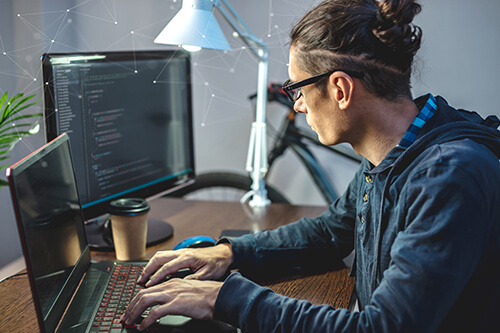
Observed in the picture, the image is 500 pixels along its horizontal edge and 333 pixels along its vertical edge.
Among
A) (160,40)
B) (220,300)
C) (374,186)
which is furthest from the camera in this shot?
(160,40)

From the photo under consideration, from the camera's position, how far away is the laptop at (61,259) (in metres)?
0.69

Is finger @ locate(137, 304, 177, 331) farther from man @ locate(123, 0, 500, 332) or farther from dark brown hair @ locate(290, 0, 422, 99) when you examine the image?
dark brown hair @ locate(290, 0, 422, 99)

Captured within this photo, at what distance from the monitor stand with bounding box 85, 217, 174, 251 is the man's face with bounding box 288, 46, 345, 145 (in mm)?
549

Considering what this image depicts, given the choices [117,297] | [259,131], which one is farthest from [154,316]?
[259,131]

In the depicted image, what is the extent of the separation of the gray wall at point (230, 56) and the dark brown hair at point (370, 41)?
0.12m

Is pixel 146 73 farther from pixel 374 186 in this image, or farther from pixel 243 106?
pixel 243 106

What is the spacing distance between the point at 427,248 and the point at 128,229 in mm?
694

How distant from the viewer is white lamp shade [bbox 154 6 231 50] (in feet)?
3.74

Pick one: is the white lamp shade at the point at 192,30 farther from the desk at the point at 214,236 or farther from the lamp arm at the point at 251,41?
the desk at the point at 214,236

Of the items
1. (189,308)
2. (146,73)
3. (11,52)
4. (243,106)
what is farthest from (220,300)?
(243,106)

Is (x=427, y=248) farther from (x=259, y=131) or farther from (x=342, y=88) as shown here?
(x=259, y=131)

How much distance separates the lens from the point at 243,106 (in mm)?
2455

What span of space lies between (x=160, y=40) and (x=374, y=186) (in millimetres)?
623

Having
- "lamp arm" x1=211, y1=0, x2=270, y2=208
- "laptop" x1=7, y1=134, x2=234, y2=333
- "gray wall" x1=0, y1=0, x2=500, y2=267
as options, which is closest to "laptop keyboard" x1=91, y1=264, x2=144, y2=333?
"laptop" x1=7, y1=134, x2=234, y2=333
